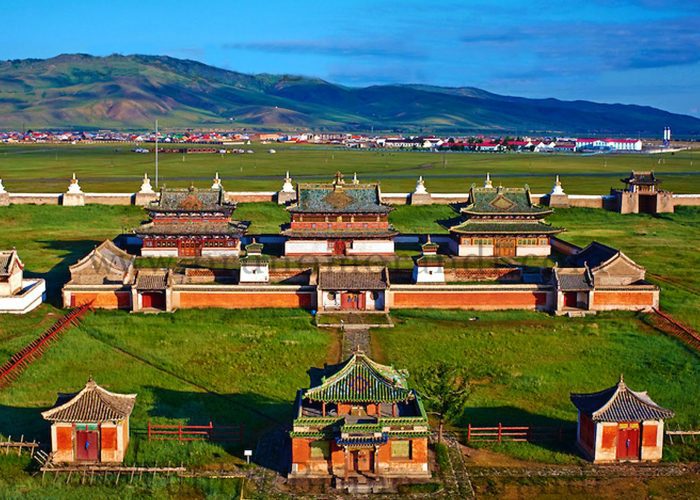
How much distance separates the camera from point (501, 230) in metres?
63.7

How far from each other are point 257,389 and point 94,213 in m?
55.3

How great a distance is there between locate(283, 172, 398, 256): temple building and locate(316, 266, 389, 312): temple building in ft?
38.3

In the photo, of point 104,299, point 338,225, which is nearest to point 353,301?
point 338,225

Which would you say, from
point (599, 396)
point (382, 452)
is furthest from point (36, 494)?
point (599, 396)

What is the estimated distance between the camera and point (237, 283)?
5603 cm

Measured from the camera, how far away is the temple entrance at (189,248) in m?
63.7

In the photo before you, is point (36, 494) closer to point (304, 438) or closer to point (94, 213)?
point (304, 438)

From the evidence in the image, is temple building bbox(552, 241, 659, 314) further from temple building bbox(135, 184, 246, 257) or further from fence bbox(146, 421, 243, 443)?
fence bbox(146, 421, 243, 443)

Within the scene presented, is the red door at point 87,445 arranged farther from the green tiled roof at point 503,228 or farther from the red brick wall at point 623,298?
the green tiled roof at point 503,228

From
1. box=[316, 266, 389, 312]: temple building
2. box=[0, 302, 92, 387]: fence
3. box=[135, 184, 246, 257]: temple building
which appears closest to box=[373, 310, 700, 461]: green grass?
box=[316, 266, 389, 312]: temple building

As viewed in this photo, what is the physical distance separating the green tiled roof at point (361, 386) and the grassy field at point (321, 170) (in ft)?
281

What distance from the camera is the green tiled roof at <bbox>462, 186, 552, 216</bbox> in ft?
212

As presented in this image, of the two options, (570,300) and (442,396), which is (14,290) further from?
(570,300)

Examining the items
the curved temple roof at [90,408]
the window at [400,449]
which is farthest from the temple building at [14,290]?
the window at [400,449]
